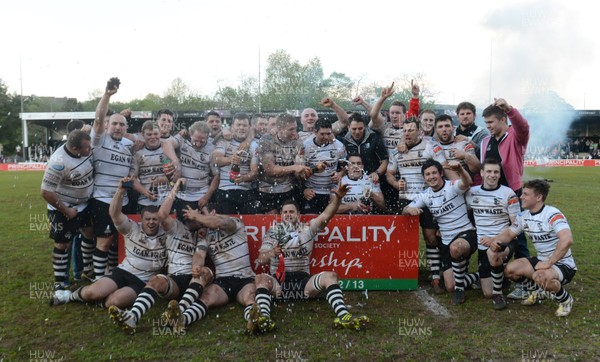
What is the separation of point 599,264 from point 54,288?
7.43m

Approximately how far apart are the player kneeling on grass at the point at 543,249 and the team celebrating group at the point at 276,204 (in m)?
0.01

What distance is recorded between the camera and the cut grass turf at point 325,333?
3873 millimetres

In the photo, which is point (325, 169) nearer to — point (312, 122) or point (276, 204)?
point (276, 204)

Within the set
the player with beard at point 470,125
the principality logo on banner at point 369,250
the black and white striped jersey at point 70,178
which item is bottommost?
the principality logo on banner at point 369,250

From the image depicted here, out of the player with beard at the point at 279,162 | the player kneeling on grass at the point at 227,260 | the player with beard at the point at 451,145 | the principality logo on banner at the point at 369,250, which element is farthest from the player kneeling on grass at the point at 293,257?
the player with beard at the point at 451,145

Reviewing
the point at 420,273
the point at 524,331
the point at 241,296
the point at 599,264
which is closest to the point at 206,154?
the point at 241,296

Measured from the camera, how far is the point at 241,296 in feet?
16.4

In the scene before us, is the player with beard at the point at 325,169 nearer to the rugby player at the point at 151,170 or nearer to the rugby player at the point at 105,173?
the rugby player at the point at 151,170

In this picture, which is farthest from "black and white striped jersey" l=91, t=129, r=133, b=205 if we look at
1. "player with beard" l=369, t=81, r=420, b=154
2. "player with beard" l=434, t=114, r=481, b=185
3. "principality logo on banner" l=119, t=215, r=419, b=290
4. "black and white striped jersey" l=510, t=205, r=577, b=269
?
"black and white striped jersey" l=510, t=205, r=577, b=269

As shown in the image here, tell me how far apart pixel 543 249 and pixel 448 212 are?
1106 mm

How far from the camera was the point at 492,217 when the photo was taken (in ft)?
17.5

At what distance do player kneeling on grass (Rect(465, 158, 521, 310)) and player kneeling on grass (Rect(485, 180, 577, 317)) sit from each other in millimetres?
132

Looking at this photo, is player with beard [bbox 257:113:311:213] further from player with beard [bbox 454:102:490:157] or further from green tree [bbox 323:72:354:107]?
green tree [bbox 323:72:354:107]

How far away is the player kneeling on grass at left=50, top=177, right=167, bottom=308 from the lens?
5.00m
